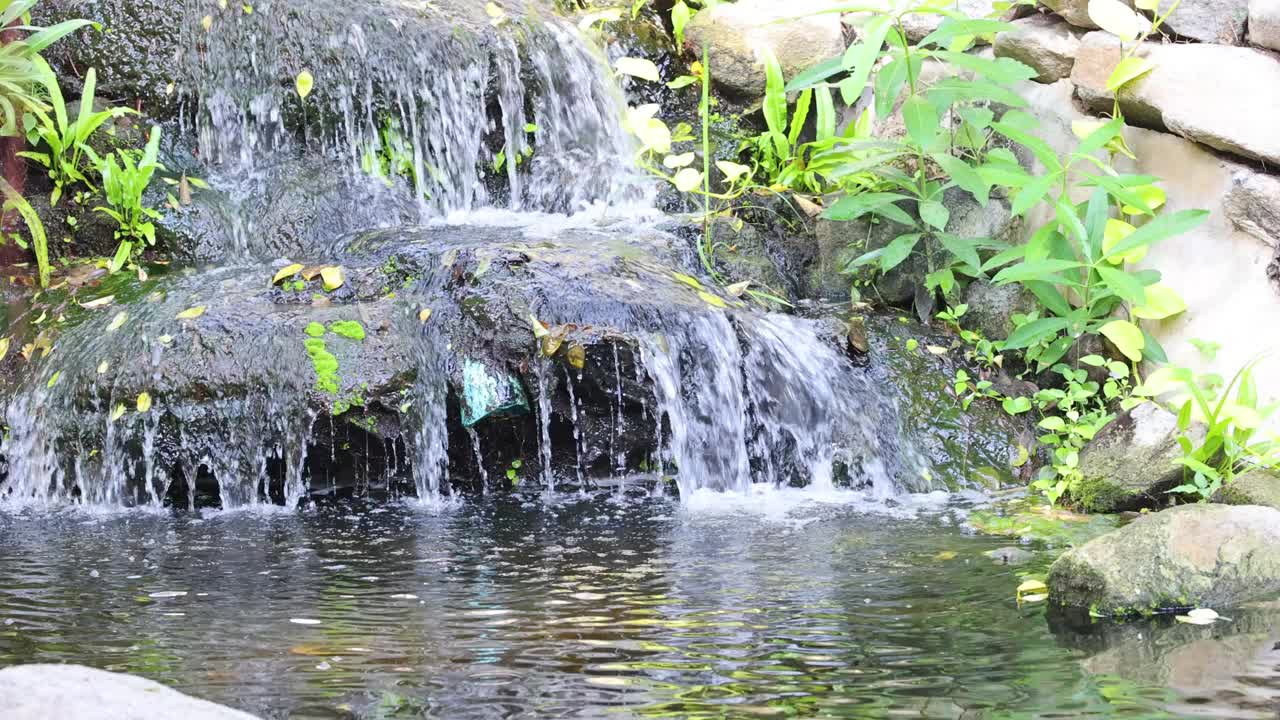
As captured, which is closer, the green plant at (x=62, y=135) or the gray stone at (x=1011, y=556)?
the gray stone at (x=1011, y=556)

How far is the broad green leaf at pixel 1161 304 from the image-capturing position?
5.03 metres

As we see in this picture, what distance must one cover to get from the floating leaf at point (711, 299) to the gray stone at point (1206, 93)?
193 centimetres

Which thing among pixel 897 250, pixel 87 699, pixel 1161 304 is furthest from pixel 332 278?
pixel 87 699

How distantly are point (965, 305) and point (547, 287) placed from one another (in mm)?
2016

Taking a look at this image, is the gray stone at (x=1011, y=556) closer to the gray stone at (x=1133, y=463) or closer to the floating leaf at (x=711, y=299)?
the gray stone at (x=1133, y=463)

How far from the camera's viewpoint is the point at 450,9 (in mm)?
7270

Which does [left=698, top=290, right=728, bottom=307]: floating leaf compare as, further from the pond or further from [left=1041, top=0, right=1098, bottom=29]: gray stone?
[left=1041, top=0, right=1098, bottom=29]: gray stone

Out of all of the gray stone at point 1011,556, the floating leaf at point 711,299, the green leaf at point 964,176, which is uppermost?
the green leaf at point 964,176

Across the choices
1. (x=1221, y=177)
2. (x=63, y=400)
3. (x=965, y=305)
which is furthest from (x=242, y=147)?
(x=1221, y=177)

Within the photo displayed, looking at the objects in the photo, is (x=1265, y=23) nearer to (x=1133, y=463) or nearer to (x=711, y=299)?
(x=1133, y=463)

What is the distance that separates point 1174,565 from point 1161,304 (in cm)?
234

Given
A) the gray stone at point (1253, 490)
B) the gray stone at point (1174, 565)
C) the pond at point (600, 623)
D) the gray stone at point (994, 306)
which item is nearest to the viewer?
the pond at point (600, 623)

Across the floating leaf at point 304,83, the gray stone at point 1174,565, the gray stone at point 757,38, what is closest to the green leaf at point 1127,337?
the gray stone at point 1174,565

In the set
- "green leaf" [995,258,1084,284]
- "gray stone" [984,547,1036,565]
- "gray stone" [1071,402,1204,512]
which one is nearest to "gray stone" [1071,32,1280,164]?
"green leaf" [995,258,1084,284]
